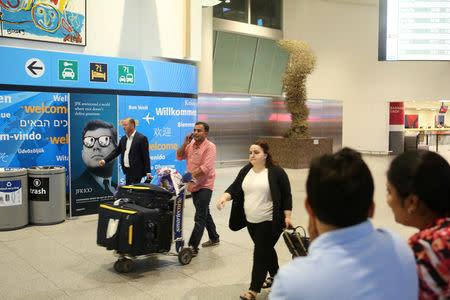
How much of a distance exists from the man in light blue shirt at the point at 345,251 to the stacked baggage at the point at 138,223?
3363 mm

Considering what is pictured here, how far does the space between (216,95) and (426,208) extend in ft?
Answer: 44.5

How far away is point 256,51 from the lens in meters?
19.4

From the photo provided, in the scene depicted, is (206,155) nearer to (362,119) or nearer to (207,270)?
(207,270)

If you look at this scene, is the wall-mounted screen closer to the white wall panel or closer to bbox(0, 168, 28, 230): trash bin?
the white wall panel

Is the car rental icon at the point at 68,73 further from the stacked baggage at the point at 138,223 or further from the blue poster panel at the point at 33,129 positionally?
the stacked baggage at the point at 138,223

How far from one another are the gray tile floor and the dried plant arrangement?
28.5 ft

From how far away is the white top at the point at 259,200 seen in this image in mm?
3793

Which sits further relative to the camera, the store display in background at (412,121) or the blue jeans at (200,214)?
the store display in background at (412,121)

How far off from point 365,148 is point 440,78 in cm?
409

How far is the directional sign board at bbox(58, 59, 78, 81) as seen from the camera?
7637 mm

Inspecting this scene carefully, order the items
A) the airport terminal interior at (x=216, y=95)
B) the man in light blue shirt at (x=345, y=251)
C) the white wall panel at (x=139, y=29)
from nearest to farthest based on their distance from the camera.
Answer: the man in light blue shirt at (x=345, y=251)
the airport terminal interior at (x=216, y=95)
the white wall panel at (x=139, y=29)

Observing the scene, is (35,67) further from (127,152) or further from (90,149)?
(127,152)

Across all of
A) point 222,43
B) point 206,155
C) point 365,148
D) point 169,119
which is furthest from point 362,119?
point 206,155

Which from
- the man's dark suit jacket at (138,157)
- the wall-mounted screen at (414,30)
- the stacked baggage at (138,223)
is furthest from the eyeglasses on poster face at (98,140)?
the wall-mounted screen at (414,30)
